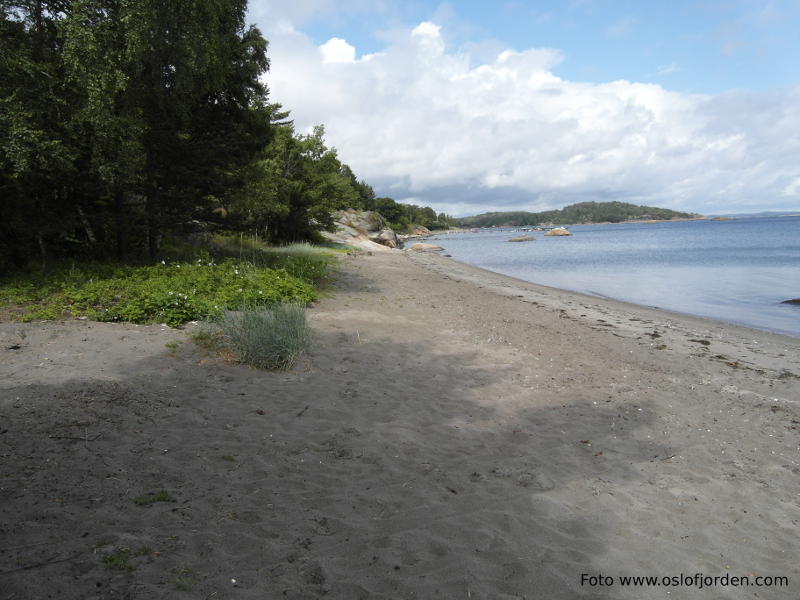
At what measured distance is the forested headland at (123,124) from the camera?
29.3 feet

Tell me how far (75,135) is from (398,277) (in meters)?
11.4

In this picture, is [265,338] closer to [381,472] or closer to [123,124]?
[381,472]

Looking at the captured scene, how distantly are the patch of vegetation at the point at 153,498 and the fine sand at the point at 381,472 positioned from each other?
0.05 meters

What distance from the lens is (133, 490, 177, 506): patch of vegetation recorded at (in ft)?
11.4

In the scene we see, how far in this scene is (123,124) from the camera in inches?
388

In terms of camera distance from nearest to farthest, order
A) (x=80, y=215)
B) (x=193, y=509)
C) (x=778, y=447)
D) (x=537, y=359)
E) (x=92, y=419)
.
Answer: (x=193, y=509)
(x=92, y=419)
(x=778, y=447)
(x=537, y=359)
(x=80, y=215)

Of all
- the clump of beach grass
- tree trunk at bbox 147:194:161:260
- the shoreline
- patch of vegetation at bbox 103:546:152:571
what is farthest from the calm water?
tree trunk at bbox 147:194:161:260

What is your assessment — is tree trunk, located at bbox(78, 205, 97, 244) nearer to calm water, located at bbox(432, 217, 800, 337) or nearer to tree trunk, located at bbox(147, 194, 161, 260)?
tree trunk, located at bbox(147, 194, 161, 260)

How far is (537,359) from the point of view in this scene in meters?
8.14

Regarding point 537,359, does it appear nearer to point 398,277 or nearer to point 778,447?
point 778,447

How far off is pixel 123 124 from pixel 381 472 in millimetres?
9127

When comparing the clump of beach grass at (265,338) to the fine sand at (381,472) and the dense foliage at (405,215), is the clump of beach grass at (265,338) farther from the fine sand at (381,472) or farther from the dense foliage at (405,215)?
the dense foliage at (405,215)

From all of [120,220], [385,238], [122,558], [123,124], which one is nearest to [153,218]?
[120,220]

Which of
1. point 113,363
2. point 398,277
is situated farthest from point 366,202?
point 113,363
